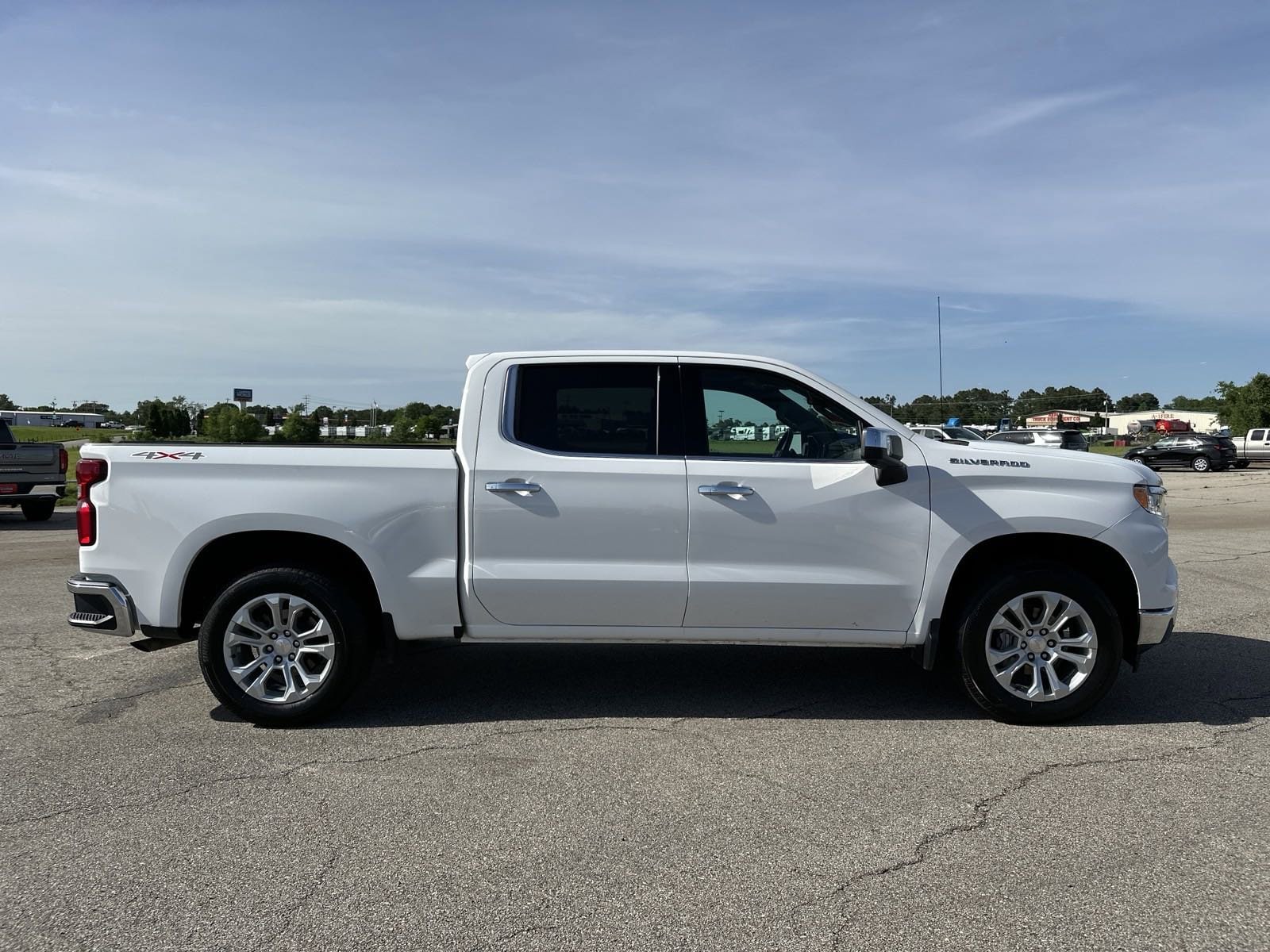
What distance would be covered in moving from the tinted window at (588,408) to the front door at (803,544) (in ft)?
1.14

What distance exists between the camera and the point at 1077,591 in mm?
5059

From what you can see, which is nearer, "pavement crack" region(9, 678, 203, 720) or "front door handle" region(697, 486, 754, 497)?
"front door handle" region(697, 486, 754, 497)

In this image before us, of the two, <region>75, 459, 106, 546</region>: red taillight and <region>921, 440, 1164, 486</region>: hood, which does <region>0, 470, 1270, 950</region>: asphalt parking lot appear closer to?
<region>75, 459, 106, 546</region>: red taillight

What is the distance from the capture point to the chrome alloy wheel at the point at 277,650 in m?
5.07

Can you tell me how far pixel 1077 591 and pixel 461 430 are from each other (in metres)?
3.27

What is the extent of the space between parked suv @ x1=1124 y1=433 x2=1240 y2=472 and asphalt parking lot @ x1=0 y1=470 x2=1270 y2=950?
122 ft

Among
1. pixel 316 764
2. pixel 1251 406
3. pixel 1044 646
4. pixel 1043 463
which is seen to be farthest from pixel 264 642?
pixel 1251 406

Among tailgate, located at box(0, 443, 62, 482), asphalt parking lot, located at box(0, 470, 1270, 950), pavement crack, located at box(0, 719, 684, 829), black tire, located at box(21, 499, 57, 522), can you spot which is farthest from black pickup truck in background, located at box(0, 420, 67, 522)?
pavement crack, located at box(0, 719, 684, 829)

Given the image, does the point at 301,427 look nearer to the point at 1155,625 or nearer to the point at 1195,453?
the point at 1155,625

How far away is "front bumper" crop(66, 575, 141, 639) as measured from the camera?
512 cm

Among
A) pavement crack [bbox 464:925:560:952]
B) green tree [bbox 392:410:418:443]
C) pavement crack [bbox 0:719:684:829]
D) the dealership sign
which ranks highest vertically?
the dealership sign

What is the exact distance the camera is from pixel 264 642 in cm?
511

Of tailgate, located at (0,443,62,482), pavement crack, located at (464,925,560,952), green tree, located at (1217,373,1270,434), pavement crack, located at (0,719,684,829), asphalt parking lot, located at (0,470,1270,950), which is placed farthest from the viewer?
green tree, located at (1217,373,1270,434)

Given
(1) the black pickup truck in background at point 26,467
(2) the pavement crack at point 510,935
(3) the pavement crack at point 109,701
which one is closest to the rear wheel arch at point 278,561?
(3) the pavement crack at point 109,701
